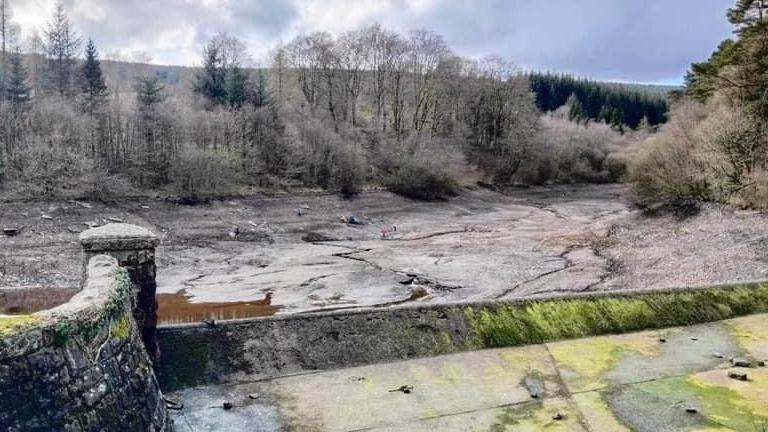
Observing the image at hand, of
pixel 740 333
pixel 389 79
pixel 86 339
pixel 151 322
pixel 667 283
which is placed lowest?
pixel 667 283

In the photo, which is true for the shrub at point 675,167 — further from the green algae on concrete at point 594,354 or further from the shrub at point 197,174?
the green algae on concrete at point 594,354

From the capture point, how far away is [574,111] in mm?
92500

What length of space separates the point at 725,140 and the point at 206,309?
2934 cm

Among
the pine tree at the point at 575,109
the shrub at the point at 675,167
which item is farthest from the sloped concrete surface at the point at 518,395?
the pine tree at the point at 575,109

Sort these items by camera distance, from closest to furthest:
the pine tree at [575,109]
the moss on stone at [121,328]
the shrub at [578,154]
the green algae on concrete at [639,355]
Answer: the moss on stone at [121,328] → the green algae on concrete at [639,355] → the shrub at [578,154] → the pine tree at [575,109]

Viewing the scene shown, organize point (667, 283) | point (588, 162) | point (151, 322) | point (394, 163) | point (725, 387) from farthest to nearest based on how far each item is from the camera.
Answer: point (588, 162) < point (394, 163) < point (667, 283) < point (725, 387) < point (151, 322)

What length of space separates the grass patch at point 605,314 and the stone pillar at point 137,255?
5634 millimetres

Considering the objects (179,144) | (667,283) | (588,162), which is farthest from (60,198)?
(588,162)

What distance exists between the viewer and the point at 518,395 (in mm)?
9773

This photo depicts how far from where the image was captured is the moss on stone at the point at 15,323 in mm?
4715

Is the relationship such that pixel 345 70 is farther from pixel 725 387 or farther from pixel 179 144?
pixel 725 387

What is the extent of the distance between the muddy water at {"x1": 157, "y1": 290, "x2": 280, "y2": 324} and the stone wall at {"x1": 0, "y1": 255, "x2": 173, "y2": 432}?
13.3 meters

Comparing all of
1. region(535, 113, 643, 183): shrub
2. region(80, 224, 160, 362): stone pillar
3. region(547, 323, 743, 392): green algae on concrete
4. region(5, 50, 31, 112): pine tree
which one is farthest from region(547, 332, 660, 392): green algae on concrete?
region(535, 113, 643, 183): shrub

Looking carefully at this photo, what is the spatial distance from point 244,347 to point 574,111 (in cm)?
8947
